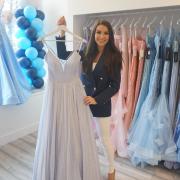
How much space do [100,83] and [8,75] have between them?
1.27 m

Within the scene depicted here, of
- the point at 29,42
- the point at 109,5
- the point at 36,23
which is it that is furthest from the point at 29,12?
the point at 109,5

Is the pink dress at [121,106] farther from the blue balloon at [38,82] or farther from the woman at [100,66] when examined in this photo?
the blue balloon at [38,82]

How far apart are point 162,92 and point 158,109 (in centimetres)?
16

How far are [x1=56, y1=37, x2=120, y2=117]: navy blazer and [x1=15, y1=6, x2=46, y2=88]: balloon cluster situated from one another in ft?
3.67

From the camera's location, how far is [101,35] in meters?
1.67

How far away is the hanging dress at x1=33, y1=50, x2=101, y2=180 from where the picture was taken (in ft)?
5.29

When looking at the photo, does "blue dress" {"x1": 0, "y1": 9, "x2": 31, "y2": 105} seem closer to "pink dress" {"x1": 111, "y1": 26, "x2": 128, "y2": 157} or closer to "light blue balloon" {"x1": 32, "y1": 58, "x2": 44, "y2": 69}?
"light blue balloon" {"x1": 32, "y1": 58, "x2": 44, "y2": 69}

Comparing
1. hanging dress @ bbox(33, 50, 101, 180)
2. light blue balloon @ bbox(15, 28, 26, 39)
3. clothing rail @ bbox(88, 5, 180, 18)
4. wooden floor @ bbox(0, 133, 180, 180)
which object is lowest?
wooden floor @ bbox(0, 133, 180, 180)

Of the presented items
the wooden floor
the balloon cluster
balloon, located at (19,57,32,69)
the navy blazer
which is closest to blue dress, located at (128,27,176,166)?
the wooden floor

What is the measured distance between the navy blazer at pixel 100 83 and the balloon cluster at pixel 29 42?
44.1 inches

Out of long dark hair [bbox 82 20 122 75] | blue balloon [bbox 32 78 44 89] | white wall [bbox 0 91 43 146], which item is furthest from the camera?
blue balloon [bbox 32 78 44 89]

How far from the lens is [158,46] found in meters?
2.08

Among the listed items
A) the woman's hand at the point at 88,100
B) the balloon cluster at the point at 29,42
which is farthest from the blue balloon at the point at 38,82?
the woman's hand at the point at 88,100

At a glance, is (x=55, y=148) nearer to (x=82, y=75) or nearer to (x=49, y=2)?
(x=82, y=75)
